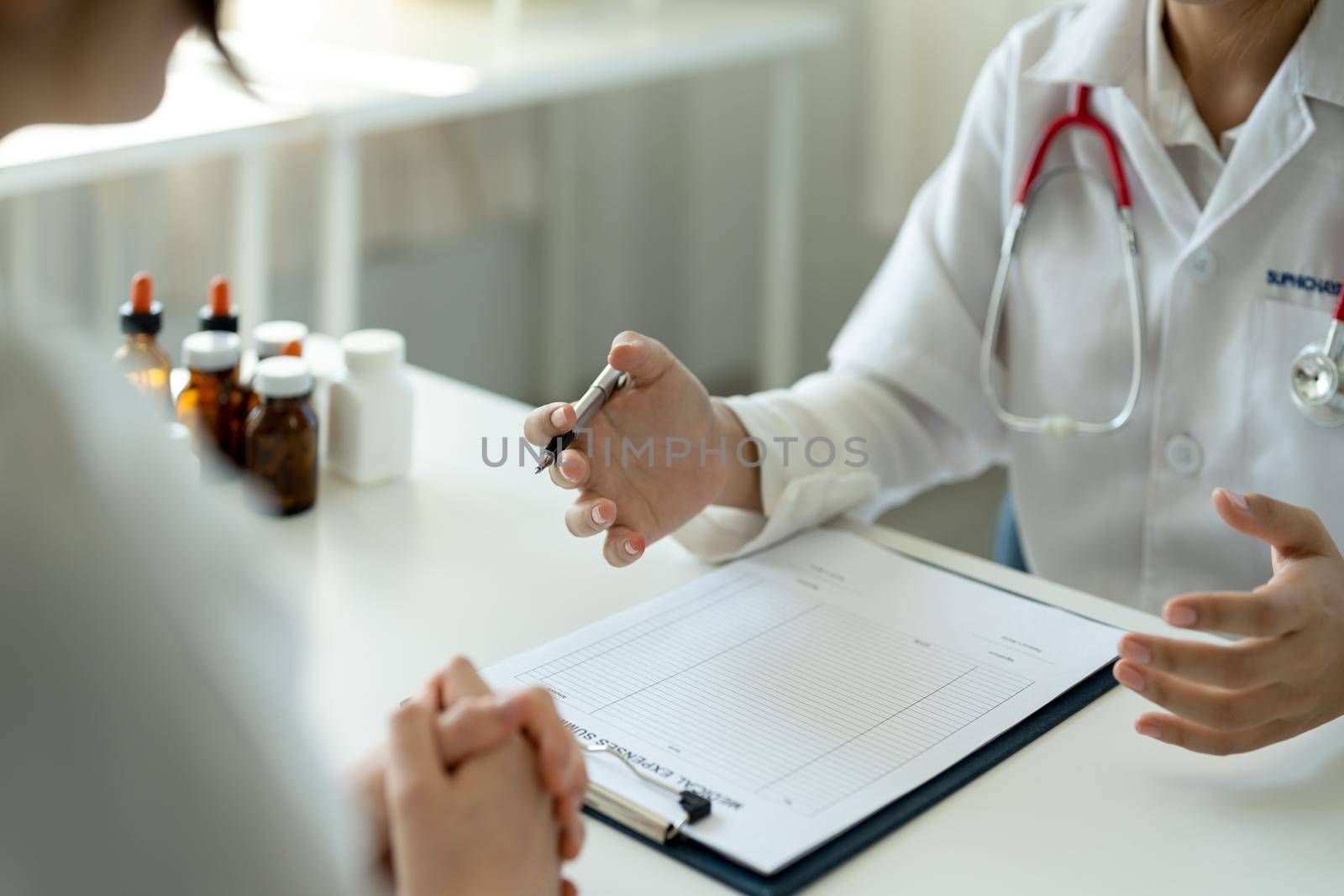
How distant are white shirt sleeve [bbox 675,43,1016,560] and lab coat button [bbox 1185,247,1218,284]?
19cm

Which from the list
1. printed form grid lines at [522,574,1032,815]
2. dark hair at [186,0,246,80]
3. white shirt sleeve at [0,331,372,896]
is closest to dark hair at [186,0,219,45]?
dark hair at [186,0,246,80]

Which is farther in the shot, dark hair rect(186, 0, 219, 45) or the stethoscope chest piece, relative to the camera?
the stethoscope chest piece

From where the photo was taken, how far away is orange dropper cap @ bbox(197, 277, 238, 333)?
1.11m

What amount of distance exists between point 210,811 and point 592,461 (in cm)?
52

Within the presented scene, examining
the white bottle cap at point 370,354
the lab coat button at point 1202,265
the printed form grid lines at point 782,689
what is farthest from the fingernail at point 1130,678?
the white bottle cap at point 370,354

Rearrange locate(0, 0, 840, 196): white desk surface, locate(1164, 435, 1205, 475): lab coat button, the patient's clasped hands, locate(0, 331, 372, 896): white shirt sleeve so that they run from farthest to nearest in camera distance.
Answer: locate(0, 0, 840, 196): white desk surface, locate(1164, 435, 1205, 475): lab coat button, the patient's clasped hands, locate(0, 331, 372, 896): white shirt sleeve

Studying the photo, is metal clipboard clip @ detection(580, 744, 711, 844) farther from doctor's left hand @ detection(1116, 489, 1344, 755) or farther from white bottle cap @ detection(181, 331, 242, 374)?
white bottle cap @ detection(181, 331, 242, 374)

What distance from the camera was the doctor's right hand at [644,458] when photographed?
932 millimetres

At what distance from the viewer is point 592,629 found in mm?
908

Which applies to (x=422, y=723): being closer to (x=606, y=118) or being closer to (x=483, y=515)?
(x=483, y=515)

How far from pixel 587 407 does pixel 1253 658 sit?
45cm

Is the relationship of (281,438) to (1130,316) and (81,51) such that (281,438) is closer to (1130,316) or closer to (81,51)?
(81,51)

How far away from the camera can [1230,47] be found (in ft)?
3.64

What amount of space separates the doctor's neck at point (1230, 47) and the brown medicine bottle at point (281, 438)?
752 mm
